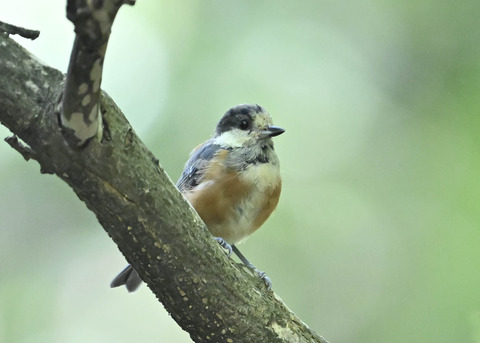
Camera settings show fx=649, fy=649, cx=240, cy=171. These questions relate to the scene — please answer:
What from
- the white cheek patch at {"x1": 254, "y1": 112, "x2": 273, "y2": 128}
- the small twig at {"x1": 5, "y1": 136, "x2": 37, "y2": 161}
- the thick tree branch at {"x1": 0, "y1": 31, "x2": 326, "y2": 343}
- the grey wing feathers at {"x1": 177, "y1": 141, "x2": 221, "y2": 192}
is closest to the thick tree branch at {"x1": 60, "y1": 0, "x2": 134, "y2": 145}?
the thick tree branch at {"x1": 0, "y1": 31, "x2": 326, "y2": 343}

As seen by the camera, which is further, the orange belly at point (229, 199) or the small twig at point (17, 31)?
the orange belly at point (229, 199)

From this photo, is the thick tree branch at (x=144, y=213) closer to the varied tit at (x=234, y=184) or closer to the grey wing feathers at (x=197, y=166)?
the varied tit at (x=234, y=184)

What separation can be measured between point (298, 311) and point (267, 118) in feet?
9.80

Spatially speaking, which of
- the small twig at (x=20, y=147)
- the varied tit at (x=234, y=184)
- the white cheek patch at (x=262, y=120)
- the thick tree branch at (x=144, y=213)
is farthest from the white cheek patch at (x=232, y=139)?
the small twig at (x=20, y=147)

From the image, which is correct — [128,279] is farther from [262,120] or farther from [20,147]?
[20,147]

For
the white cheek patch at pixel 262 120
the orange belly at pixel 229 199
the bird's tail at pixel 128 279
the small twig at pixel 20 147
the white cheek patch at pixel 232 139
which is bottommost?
the small twig at pixel 20 147

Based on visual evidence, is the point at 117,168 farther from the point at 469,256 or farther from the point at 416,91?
the point at 416,91

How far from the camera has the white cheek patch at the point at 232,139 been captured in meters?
4.41

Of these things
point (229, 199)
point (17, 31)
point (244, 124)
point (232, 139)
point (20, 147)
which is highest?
point (244, 124)

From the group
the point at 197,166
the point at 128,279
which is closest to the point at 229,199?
the point at 197,166

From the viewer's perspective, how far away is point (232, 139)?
14.8ft

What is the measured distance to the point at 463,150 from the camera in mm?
6406

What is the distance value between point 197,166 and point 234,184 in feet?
1.31

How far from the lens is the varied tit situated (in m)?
4.09
